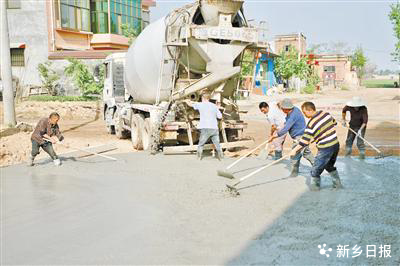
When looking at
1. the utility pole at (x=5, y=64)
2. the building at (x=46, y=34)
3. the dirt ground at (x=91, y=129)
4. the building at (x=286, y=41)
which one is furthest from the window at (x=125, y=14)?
the building at (x=286, y=41)

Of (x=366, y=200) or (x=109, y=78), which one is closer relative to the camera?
(x=366, y=200)

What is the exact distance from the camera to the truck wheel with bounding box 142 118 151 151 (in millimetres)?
9547

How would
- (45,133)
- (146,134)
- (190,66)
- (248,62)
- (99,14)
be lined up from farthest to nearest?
(99,14)
(146,134)
(248,62)
(190,66)
(45,133)

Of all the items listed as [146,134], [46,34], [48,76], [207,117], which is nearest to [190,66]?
[207,117]

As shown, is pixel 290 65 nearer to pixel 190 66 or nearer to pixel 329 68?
pixel 329 68

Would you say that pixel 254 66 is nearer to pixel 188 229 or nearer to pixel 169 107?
pixel 169 107

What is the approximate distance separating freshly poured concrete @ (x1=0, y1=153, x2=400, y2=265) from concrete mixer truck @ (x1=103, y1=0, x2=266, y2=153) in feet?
5.63

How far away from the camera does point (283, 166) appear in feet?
25.6

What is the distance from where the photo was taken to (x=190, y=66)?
8.84 m

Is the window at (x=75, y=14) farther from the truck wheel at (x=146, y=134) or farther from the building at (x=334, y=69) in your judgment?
the building at (x=334, y=69)

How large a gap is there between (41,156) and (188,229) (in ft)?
19.8

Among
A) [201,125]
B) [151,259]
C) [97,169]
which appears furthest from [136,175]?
[151,259]

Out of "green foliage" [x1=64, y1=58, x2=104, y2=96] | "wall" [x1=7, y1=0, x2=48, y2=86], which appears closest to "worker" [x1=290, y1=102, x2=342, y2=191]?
"green foliage" [x1=64, y1=58, x2=104, y2=96]

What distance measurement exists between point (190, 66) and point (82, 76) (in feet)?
40.5
